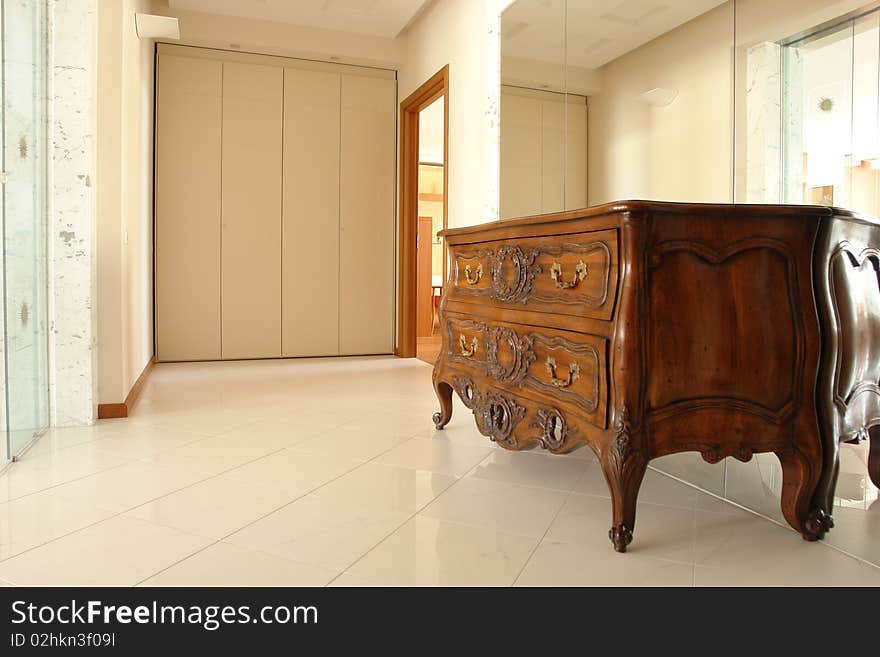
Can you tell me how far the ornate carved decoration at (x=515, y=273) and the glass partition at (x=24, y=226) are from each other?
1.87 metres

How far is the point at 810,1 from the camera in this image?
194 centimetres

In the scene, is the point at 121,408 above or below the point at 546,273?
below

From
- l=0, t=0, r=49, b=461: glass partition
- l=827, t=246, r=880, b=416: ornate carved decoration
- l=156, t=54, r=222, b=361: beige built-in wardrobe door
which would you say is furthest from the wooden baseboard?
l=827, t=246, r=880, b=416: ornate carved decoration

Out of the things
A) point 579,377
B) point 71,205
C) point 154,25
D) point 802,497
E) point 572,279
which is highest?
point 154,25

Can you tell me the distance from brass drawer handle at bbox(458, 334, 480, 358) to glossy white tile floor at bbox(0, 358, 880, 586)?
412 mm

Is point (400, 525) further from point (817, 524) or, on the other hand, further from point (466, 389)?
point (817, 524)

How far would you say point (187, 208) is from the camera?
571cm

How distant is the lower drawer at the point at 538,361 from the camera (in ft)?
6.02

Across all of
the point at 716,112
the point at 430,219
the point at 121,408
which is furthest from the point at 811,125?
the point at 430,219

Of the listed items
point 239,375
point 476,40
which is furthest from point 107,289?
point 476,40

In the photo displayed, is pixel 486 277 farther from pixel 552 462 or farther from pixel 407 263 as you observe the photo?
pixel 407 263

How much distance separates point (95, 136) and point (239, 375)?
86.7 inches

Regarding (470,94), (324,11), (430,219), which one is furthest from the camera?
(430,219)

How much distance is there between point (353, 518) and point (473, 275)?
113 centimetres
